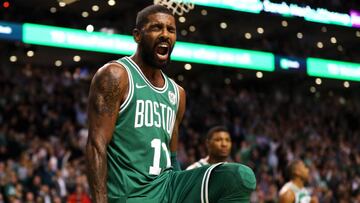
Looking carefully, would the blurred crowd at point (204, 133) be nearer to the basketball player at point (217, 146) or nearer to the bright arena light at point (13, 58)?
the bright arena light at point (13, 58)

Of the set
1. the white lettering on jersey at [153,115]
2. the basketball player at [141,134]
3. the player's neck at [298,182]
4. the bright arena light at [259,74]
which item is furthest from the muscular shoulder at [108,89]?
the bright arena light at [259,74]

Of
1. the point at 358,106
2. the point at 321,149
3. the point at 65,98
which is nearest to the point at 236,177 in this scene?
the point at 65,98

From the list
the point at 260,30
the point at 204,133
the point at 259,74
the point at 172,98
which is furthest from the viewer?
the point at 259,74

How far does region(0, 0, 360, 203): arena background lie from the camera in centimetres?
1360

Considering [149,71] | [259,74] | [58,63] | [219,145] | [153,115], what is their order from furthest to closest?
[259,74] < [58,63] < [219,145] < [149,71] < [153,115]

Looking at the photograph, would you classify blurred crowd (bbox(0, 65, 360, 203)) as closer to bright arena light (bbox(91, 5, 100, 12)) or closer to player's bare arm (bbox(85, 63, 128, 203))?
bright arena light (bbox(91, 5, 100, 12))

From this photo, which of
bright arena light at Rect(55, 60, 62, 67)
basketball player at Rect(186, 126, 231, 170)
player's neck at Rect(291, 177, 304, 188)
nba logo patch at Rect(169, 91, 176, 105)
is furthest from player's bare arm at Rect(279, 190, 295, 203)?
bright arena light at Rect(55, 60, 62, 67)

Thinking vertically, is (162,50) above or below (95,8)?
below

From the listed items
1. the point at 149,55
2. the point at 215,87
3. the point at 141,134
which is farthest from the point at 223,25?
the point at 141,134

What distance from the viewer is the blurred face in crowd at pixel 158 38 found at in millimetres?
4160

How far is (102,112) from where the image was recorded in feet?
13.1

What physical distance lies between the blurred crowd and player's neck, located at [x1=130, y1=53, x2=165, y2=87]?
23.9 feet

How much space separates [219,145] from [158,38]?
3804mm

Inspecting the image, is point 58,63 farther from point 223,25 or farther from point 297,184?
point 297,184
